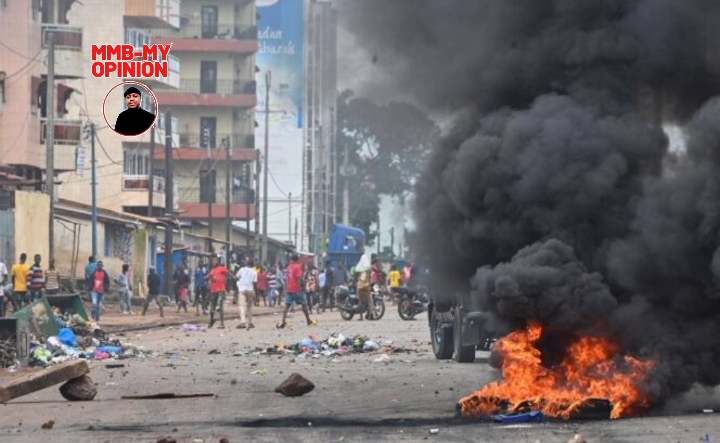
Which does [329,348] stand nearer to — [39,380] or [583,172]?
[39,380]

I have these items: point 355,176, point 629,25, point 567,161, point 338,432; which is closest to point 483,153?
point 567,161

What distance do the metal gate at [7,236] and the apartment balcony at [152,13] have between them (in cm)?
2602

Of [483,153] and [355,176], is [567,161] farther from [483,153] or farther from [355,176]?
[355,176]

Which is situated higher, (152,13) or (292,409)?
(152,13)

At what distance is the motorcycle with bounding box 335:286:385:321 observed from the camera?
42.9 m

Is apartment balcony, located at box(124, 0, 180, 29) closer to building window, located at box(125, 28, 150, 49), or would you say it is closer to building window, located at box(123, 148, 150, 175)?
building window, located at box(125, 28, 150, 49)

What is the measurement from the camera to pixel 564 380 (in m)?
14.6

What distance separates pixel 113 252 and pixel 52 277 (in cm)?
1908

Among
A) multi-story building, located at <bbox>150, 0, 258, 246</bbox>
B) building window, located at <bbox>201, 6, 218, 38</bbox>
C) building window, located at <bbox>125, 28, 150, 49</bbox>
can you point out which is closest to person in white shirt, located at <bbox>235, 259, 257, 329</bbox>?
building window, located at <bbox>125, 28, 150, 49</bbox>

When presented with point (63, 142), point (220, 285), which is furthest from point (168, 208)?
Result: point (220, 285)

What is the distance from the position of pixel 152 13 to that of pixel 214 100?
68.2ft

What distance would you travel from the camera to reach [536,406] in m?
14.1

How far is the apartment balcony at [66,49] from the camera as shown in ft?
181

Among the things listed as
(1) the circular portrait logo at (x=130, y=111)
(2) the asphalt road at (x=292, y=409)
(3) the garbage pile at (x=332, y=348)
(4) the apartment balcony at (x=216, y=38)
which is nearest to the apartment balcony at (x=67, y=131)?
(1) the circular portrait logo at (x=130, y=111)
